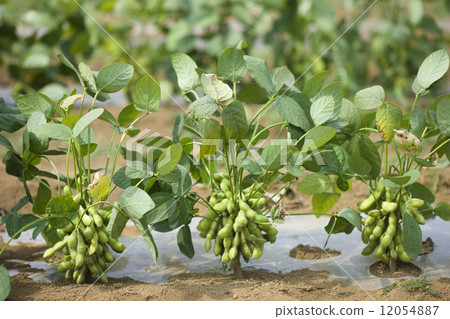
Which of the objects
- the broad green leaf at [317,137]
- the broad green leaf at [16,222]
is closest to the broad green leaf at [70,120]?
the broad green leaf at [16,222]

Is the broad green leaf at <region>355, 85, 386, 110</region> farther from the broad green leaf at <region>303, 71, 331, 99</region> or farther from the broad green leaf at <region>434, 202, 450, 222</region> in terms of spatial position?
the broad green leaf at <region>434, 202, 450, 222</region>

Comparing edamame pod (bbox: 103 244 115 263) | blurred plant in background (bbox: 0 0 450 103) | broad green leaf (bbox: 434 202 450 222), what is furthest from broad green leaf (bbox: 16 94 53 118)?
blurred plant in background (bbox: 0 0 450 103)

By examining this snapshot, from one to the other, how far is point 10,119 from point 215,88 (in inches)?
20.3

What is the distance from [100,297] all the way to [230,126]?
1.51ft

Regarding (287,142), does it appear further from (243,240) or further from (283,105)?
(243,240)

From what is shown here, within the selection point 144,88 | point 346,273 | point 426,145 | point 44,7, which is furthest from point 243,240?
point 44,7

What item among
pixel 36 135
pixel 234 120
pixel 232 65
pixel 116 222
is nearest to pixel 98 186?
pixel 116 222

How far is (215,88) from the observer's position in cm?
131

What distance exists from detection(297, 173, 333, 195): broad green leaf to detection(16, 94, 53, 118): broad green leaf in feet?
2.07

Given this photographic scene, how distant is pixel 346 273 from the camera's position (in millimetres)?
1483

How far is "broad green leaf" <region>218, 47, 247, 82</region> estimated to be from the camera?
142 centimetres

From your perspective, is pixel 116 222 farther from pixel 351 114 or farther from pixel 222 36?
pixel 222 36

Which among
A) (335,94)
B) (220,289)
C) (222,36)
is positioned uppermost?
(222,36)

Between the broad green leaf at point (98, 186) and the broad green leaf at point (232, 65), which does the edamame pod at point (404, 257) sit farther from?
the broad green leaf at point (98, 186)
